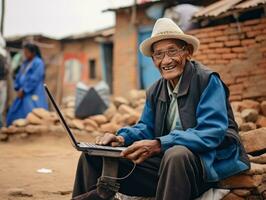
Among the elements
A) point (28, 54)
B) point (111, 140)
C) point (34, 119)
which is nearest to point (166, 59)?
point (111, 140)

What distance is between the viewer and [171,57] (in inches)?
119

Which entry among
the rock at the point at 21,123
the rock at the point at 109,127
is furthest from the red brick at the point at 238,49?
the rock at the point at 21,123

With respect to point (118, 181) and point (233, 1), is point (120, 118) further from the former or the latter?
point (118, 181)

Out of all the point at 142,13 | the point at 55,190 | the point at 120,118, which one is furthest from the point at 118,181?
the point at 142,13

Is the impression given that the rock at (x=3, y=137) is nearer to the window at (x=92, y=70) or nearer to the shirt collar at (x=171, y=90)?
the shirt collar at (x=171, y=90)

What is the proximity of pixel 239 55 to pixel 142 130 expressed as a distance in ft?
14.8

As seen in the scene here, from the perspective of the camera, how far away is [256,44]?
23.4 feet

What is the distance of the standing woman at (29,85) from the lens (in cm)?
891

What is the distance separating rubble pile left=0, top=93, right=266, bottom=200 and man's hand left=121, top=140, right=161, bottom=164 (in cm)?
57

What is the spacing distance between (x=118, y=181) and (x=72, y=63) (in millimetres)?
16135

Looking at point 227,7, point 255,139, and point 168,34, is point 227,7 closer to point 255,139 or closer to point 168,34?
point 255,139

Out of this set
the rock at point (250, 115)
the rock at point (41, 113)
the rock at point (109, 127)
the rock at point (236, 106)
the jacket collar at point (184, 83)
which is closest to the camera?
the jacket collar at point (184, 83)

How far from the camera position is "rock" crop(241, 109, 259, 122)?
6.11 m

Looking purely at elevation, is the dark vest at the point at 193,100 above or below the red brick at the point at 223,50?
below
